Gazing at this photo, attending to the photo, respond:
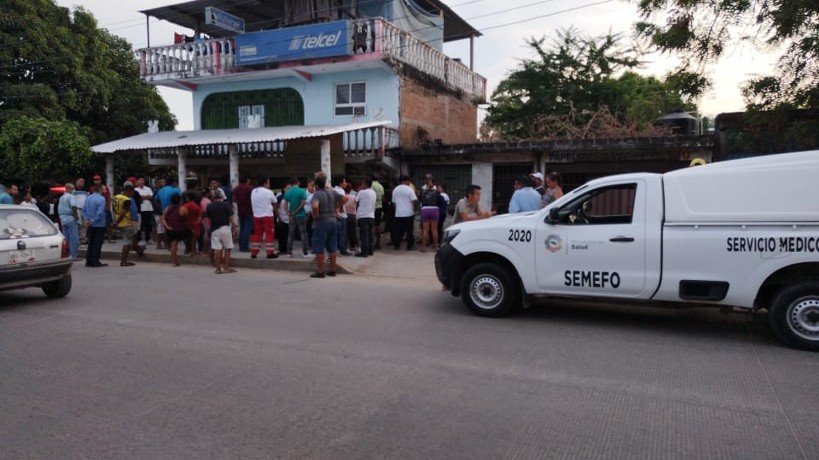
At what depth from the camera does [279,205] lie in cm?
1263

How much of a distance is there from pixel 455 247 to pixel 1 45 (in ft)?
78.3

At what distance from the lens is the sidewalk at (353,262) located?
1092 centimetres

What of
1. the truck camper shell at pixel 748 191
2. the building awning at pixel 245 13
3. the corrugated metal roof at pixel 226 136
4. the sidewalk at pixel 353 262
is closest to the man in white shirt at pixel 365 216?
the sidewalk at pixel 353 262

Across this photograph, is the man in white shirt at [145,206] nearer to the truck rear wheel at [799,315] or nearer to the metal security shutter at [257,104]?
the metal security shutter at [257,104]

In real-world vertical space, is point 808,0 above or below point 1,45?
below

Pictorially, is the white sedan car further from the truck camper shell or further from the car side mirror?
the truck camper shell

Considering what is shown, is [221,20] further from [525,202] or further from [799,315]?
[799,315]

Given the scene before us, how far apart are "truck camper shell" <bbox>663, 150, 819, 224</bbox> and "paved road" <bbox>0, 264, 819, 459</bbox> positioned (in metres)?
1.31

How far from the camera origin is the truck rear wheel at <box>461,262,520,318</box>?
22.7 feet

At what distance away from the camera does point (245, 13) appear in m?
20.6

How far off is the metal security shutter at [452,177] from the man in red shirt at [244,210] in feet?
17.3

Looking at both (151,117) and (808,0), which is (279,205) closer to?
(808,0)

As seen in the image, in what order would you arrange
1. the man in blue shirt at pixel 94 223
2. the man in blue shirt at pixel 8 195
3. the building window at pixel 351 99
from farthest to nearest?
the building window at pixel 351 99
the man in blue shirt at pixel 8 195
the man in blue shirt at pixel 94 223

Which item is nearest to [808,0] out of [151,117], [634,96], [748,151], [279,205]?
[748,151]
